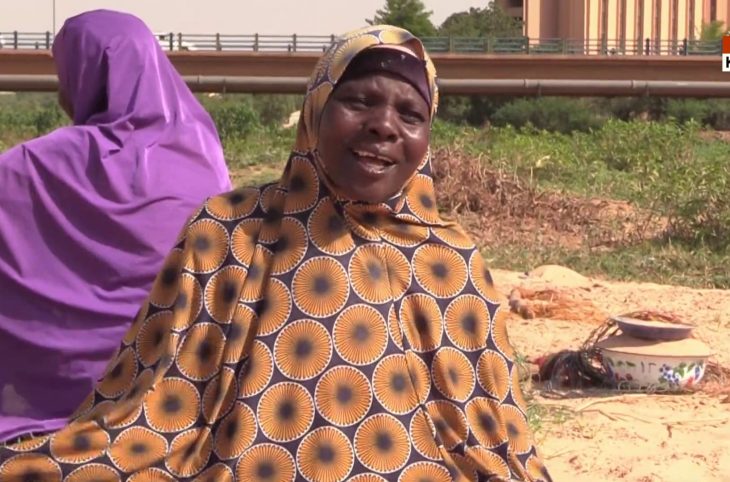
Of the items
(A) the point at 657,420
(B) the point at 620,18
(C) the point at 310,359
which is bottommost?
(A) the point at 657,420

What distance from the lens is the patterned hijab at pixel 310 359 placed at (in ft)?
8.67

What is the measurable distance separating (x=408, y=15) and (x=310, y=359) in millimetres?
44825

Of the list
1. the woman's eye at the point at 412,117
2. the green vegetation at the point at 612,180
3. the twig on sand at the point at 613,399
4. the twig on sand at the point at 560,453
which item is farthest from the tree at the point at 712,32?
the woman's eye at the point at 412,117

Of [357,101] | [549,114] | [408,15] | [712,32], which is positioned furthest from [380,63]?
[408,15]

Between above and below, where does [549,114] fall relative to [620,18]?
below

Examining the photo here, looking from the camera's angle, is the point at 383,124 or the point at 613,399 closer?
the point at 383,124

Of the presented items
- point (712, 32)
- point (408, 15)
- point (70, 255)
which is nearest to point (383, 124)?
point (70, 255)

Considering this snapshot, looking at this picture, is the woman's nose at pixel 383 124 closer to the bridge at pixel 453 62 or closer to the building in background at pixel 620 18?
the bridge at pixel 453 62

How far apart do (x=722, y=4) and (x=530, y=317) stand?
4415 cm

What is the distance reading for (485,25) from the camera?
46.8 metres

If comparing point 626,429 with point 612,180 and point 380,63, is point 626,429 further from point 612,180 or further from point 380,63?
point 612,180

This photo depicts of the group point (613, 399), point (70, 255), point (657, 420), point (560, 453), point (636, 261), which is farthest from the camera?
point (636, 261)

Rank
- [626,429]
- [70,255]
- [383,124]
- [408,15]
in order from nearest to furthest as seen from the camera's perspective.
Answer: [383,124]
[70,255]
[626,429]
[408,15]

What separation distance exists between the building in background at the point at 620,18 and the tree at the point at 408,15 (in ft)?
11.3
